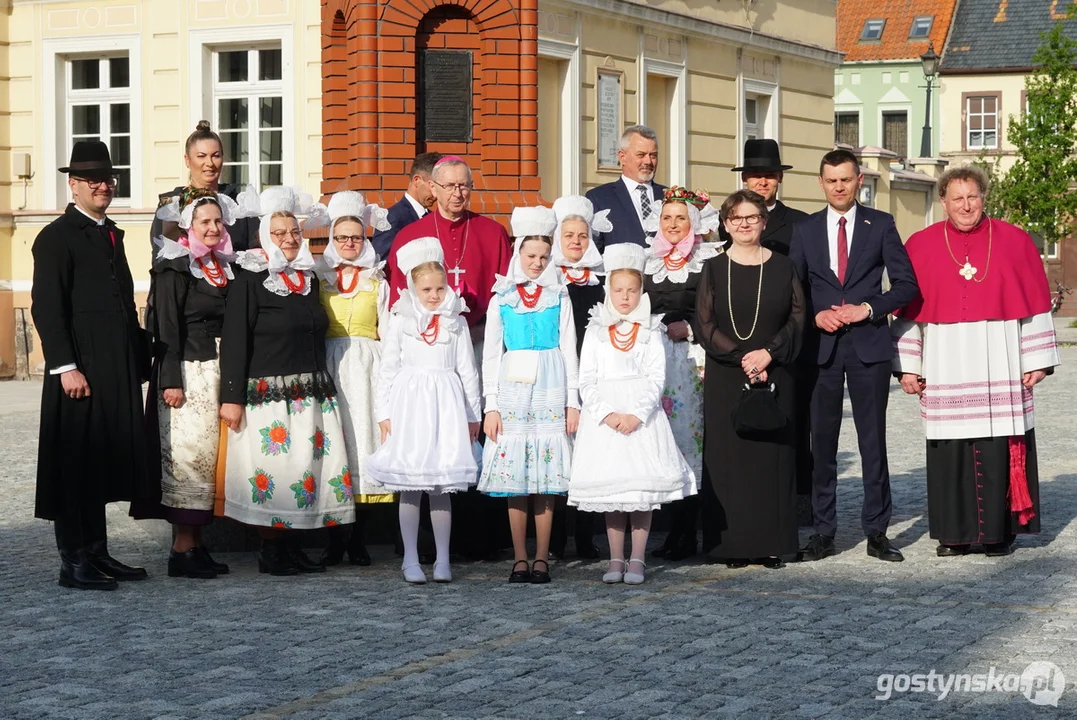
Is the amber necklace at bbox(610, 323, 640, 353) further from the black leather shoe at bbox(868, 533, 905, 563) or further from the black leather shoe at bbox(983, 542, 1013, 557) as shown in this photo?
the black leather shoe at bbox(983, 542, 1013, 557)

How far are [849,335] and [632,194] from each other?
1.38 meters

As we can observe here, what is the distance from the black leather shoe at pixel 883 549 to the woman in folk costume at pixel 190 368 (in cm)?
322

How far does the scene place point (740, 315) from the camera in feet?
28.2

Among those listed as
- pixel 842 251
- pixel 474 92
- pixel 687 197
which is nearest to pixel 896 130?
pixel 474 92

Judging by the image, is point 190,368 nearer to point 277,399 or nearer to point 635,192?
point 277,399

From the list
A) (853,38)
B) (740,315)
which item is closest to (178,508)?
(740,315)

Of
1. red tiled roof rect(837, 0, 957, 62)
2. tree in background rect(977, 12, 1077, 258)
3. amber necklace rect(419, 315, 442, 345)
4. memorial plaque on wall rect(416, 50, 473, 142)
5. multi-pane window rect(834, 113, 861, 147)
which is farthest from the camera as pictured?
multi-pane window rect(834, 113, 861, 147)

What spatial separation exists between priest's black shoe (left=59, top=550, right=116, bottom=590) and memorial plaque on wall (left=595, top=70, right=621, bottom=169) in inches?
507

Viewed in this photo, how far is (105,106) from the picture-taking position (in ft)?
67.2

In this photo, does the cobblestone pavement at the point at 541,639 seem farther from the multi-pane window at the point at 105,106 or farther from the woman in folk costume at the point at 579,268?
the multi-pane window at the point at 105,106

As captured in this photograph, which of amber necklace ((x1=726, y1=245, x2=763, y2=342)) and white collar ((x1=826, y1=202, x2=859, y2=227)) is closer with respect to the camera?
amber necklace ((x1=726, y1=245, x2=763, y2=342))

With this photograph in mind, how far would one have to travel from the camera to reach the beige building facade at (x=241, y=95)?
754 inches

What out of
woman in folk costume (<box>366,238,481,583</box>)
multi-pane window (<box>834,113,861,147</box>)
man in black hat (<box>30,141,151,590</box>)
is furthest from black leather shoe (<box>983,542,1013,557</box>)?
multi-pane window (<box>834,113,861,147</box>)

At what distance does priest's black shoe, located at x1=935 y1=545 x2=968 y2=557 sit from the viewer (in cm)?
901
